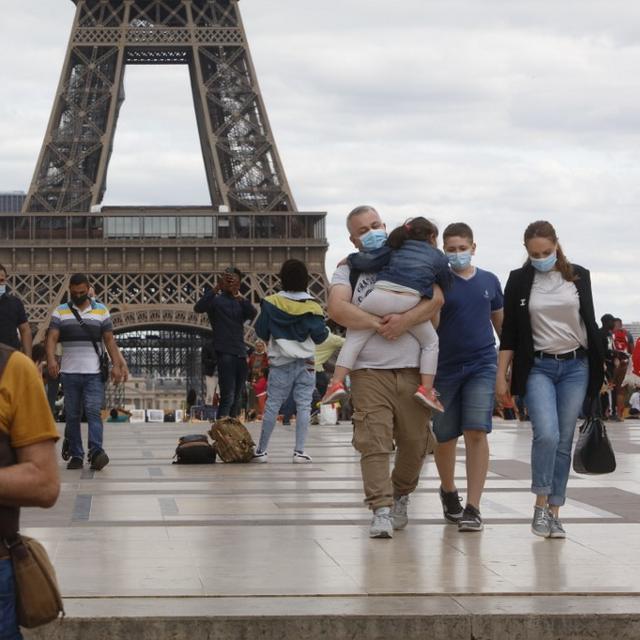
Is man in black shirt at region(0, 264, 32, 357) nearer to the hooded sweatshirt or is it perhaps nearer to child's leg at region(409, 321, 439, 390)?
the hooded sweatshirt

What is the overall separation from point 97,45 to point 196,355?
32.9 metres

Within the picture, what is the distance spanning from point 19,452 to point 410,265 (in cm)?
517

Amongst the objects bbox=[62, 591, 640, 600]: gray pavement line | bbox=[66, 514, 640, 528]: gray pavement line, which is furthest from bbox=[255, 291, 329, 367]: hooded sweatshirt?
bbox=[62, 591, 640, 600]: gray pavement line

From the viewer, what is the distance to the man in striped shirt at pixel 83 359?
14547 millimetres

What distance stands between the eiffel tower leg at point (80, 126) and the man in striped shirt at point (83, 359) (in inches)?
2304

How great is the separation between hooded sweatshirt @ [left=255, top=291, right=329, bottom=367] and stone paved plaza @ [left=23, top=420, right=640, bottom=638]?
1736 millimetres

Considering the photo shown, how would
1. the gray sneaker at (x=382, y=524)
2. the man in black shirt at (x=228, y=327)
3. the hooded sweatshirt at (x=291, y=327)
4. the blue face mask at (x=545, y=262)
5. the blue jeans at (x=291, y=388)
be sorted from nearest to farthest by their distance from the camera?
the gray sneaker at (x=382, y=524)
the blue face mask at (x=545, y=262)
the hooded sweatshirt at (x=291, y=327)
the blue jeans at (x=291, y=388)
the man in black shirt at (x=228, y=327)

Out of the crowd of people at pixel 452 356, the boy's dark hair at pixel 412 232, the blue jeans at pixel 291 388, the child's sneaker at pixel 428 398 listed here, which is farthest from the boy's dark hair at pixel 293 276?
the child's sneaker at pixel 428 398

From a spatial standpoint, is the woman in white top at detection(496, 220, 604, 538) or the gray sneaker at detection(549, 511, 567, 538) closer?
Result: the gray sneaker at detection(549, 511, 567, 538)

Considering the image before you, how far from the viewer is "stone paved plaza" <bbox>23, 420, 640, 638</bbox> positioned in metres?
7.12

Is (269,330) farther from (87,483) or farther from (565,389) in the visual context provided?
(565,389)

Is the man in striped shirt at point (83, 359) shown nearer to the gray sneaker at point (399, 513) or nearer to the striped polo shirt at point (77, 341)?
the striped polo shirt at point (77, 341)

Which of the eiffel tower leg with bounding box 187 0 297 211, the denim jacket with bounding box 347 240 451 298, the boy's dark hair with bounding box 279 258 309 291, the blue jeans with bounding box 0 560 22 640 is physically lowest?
the blue jeans with bounding box 0 560 22 640

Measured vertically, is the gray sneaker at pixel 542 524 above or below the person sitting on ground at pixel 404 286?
below
